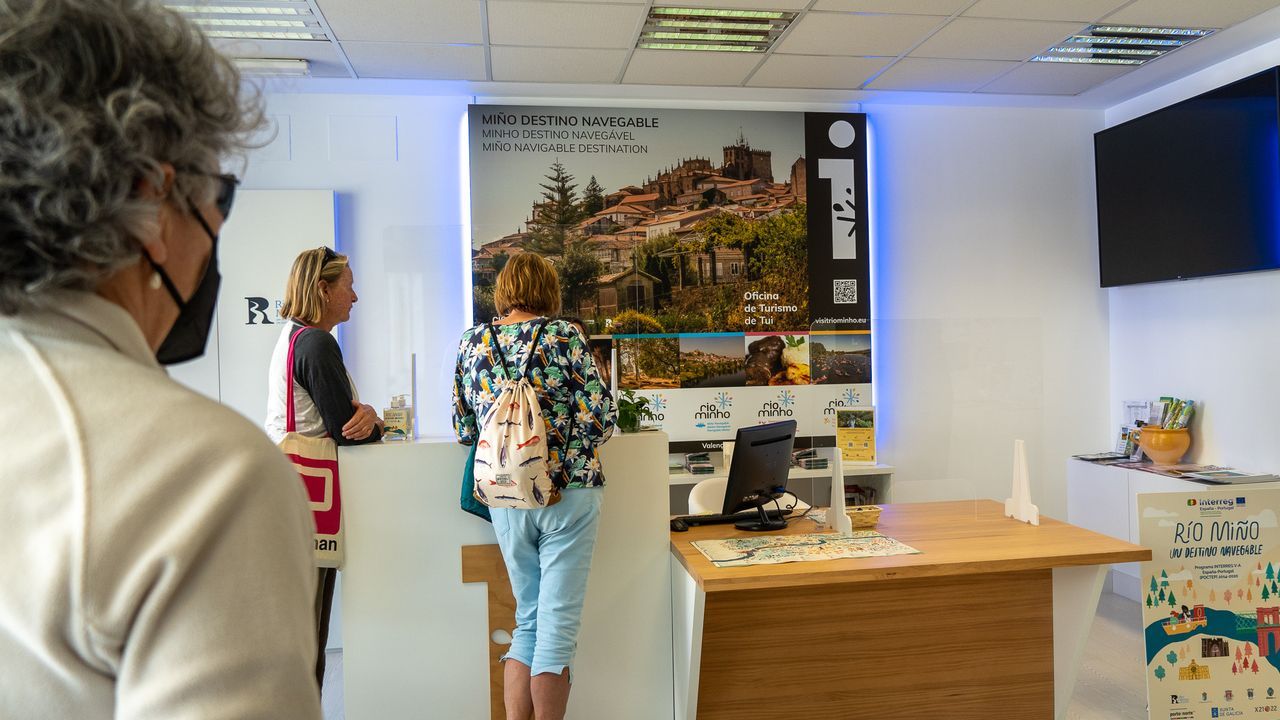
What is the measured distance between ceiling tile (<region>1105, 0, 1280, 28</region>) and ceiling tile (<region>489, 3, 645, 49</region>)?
2.16 meters

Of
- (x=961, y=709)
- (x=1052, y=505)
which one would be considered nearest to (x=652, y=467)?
(x=961, y=709)

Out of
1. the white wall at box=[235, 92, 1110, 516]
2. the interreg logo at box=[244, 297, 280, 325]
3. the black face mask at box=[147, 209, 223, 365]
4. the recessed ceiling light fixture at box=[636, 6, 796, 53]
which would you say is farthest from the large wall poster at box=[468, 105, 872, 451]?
the black face mask at box=[147, 209, 223, 365]

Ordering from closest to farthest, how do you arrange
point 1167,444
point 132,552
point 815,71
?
point 132,552, point 815,71, point 1167,444

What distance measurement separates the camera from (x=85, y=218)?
21.6 inches

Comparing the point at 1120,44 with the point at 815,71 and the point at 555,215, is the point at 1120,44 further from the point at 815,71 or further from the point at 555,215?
the point at 555,215

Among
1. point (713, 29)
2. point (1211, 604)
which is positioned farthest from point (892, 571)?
point (713, 29)

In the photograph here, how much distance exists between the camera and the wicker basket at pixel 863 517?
2.94 meters

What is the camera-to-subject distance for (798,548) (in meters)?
2.64

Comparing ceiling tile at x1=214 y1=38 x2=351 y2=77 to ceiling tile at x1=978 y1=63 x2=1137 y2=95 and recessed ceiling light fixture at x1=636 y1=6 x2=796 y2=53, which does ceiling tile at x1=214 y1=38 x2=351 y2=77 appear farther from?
ceiling tile at x1=978 y1=63 x2=1137 y2=95

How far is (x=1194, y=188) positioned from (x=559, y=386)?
3.73 m

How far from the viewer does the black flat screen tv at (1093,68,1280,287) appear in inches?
155

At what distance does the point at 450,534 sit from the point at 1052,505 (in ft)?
12.7

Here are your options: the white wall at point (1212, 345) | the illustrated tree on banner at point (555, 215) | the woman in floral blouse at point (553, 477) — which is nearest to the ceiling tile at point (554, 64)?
the illustrated tree on banner at point (555, 215)

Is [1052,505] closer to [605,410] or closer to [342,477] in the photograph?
[605,410]
